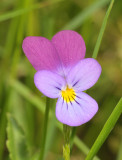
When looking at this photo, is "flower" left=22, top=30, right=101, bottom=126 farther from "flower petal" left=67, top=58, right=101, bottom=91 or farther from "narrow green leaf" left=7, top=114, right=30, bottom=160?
"narrow green leaf" left=7, top=114, right=30, bottom=160

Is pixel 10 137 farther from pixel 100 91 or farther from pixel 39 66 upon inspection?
pixel 100 91

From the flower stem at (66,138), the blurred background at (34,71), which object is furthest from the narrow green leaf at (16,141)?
the flower stem at (66,138)

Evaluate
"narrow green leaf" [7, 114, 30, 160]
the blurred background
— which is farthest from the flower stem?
the blurred background

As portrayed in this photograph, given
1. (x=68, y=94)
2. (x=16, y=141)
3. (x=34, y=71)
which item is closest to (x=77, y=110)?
(x=68, y=94)

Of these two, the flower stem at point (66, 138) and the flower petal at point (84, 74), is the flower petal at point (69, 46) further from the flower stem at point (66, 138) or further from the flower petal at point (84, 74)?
the flower stem at point (66, 138)

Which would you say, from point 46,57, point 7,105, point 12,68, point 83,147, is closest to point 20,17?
point 12,68

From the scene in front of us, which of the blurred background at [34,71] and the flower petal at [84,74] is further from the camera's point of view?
the blurred background at [34,71]

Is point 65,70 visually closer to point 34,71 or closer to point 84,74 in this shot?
point 84,74
